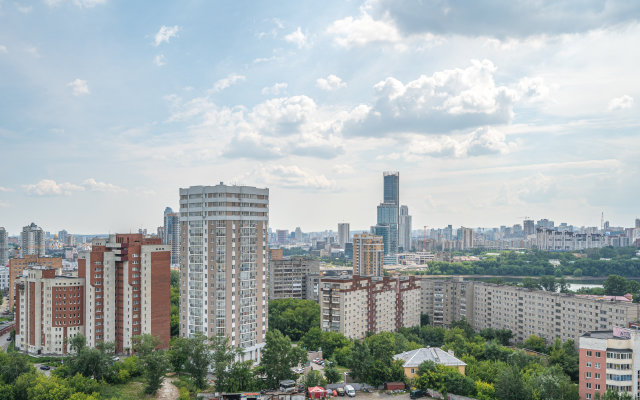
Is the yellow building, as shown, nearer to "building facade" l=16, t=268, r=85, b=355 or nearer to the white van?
the white van

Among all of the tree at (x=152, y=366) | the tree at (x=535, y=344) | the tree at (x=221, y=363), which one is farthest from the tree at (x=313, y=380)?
the tree at (x=535, y=344)

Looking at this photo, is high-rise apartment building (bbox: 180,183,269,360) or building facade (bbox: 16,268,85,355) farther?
building facade (bbox: 16,268,85,355)

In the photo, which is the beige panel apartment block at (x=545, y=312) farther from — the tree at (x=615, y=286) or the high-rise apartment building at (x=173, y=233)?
the high-rise apartment building at (x=173, y=233)

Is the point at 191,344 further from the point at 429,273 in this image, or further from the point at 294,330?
the point at 429,273

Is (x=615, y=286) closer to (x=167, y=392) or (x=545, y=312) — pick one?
(x=545, y=312)

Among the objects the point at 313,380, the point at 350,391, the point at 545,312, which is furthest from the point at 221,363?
the point at 545,312

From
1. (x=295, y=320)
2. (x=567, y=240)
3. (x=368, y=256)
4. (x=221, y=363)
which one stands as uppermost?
(x=368, y=256)

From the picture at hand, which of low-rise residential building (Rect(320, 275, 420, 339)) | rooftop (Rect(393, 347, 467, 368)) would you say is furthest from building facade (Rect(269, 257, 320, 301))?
rooftop (Rect(393, 347, 467, 368))
